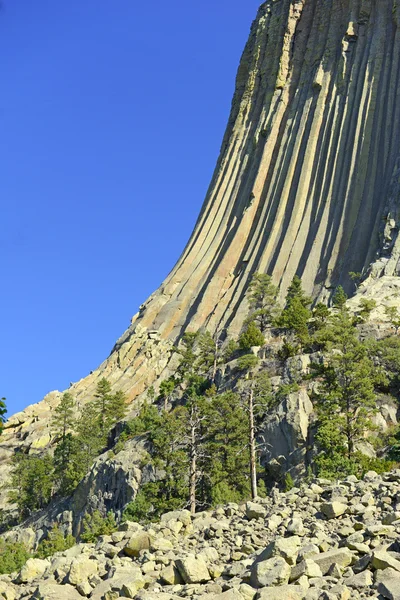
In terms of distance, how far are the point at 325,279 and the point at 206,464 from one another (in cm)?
4004

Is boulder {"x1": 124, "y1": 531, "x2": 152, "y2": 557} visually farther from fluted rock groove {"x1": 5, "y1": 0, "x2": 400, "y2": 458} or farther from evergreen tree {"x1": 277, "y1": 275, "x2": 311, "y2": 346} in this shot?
fluted rock groove {"x1": 5, "y1": 0, "x2": 400, "y2": 458}

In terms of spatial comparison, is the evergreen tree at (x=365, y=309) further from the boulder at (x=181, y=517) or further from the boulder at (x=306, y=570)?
the boulder at (x=306, y=570)

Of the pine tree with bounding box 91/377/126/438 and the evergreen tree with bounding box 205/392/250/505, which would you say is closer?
the evergreen tree with bounding box 205/392/250/505

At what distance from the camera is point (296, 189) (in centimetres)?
8331

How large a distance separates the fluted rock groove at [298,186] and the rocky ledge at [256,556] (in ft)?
155

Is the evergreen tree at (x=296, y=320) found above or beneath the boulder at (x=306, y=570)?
above

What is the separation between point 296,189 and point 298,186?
47 cm

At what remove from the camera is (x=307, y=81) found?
93.2 metres

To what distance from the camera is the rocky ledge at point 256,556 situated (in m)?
11.6

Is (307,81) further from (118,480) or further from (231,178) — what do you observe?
(118,480)

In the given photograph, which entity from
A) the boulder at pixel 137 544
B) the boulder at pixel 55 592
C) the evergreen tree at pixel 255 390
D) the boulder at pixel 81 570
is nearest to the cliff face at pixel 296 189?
the evergreen tree at pixel 255 390

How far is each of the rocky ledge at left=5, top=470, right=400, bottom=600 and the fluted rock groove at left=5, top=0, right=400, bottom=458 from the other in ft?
155

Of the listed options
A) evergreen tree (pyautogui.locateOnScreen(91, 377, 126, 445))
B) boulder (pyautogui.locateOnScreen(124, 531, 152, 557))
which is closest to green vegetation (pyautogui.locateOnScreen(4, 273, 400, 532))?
evergreen tree (pyautogui.locateOnScreen(91, 377, 126, 445))

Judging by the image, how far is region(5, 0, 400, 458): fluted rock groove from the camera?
74625mm
